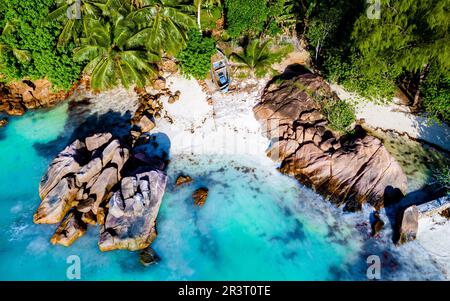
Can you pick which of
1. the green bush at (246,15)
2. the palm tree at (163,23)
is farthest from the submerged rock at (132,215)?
the green bush at (246,15)

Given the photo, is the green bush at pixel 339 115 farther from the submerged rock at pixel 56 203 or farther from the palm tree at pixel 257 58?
the submerged rock at pixel 56 203

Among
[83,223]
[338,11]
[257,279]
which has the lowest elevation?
[257,279]

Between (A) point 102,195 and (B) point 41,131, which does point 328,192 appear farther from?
(B) point 41,131

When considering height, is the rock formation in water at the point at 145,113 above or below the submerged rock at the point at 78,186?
above

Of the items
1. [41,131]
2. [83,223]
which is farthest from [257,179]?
[41,131]

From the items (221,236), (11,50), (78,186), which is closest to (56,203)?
(78,186)

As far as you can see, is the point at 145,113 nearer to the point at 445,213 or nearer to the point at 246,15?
the point at 246,15
